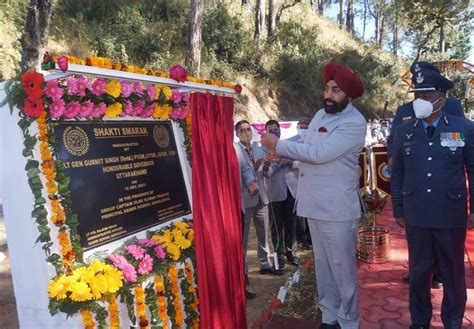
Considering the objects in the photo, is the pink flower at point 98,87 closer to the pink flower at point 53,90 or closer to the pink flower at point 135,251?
the pink flower at point 53,90

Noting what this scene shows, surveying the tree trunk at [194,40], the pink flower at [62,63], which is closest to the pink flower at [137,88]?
the pink flower at [62,63]

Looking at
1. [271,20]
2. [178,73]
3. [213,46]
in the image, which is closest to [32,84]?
[178,73]

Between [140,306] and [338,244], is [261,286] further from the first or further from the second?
[140,306]

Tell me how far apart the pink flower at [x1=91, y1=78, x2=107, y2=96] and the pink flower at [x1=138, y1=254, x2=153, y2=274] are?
971 millimetres

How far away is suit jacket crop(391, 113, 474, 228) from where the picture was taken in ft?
8.99

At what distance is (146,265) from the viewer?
94.9 inches

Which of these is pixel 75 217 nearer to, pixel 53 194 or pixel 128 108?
pixel 53 194

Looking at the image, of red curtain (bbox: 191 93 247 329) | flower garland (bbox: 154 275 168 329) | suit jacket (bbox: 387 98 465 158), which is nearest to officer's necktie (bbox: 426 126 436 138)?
suit jacket (bbox: 387 98 465 158)

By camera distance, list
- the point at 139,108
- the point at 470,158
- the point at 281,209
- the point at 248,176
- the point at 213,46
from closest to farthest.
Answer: the point at 139,108
the point at 470,158
the point at 248,176
the point at 281,209
the point at 213,46

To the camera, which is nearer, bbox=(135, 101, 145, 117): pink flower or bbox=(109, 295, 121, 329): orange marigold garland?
bbox=(109, 295, 121, 329): orange marigold garland

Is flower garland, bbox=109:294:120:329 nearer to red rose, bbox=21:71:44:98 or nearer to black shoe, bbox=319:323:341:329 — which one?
red rose, bbox=21:71:44:98

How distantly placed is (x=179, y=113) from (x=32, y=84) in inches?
45.7

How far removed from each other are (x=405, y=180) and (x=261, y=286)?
7.37 feet

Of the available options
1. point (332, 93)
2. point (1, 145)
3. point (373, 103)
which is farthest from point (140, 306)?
point (373, 103)
